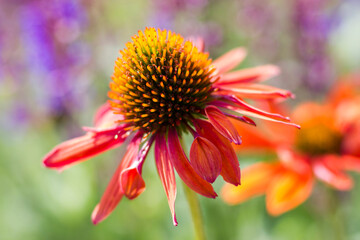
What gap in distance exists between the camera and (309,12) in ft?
7.16

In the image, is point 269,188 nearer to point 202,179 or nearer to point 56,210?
point 202,179

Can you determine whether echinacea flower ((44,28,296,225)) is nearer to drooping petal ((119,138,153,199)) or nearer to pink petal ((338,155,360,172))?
drooping petal ((119,138,153,199))

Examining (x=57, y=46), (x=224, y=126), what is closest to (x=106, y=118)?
(x=224, y=126)

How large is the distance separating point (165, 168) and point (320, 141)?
83cm

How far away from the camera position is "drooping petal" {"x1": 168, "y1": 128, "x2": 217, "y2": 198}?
972 mm

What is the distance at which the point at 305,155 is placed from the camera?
168cm

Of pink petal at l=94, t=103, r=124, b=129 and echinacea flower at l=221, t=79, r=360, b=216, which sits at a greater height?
pink petal at l=94, t=103, r=124, b=129

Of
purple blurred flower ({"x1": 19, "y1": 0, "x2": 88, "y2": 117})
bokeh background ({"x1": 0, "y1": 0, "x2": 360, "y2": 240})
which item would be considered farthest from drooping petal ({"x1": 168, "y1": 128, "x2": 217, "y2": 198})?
purple blurred flower ({"x1": 19, "y1": 0, "x2": 88, "y2": 117})

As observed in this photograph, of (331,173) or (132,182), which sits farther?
(331,173)

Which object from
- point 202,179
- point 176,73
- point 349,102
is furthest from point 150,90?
point 349,102

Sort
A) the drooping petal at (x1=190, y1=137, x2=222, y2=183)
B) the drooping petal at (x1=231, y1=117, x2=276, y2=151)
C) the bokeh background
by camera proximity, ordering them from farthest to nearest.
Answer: the bokeh background → the drooping petal at (x1=231, y1=117, x2=276, y2=151) → the drooping petal at (x1=190, y1=137, x2=222, y2=183)

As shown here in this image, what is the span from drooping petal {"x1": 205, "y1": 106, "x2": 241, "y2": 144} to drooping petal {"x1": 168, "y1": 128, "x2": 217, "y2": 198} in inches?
4.3

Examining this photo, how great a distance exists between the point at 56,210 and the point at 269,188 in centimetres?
127

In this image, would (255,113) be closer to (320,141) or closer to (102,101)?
(320,141)
